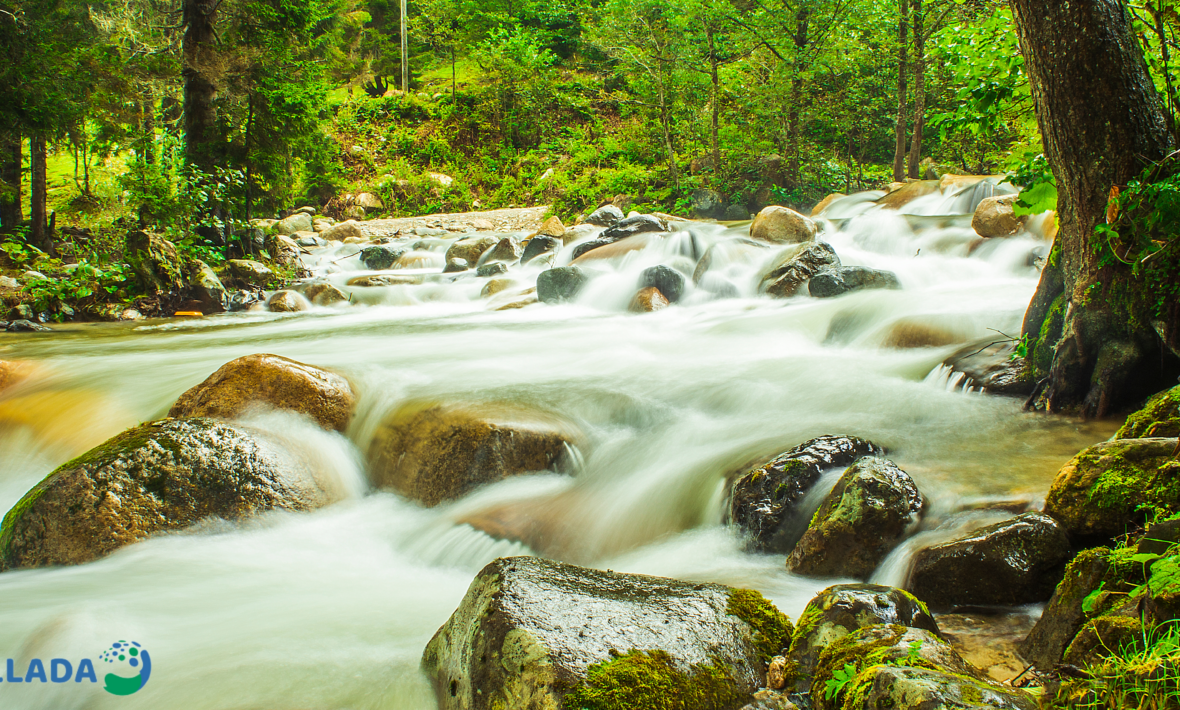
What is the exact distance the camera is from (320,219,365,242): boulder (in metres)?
Answer: 20.3

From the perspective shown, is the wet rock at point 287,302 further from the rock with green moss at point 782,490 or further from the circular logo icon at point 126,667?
the rock with green moss at point 782,490

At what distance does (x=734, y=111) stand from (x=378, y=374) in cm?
1763

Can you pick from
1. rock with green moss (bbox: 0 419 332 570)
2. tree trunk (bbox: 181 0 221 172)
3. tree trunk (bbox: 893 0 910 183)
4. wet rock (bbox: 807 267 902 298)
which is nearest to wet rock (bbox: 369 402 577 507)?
rock with green moss (bbox: 0 419 332 570)

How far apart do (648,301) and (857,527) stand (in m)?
7.13

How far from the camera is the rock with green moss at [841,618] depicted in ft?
7.07

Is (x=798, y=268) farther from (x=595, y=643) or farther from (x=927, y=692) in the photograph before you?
(x=927, y=692)

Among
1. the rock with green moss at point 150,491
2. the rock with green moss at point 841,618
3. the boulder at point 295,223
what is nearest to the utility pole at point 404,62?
the boulder at point 295,223

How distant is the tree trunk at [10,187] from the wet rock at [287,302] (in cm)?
669

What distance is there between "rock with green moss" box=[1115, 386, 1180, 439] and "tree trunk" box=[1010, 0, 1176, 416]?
0.89 metres

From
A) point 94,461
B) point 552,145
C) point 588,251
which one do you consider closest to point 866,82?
point 588,251

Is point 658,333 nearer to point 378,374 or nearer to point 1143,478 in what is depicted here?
point 378,374

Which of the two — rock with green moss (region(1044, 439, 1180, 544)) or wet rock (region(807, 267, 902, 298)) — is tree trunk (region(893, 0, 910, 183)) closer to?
wet rock (region(807, 267, 902, 298))

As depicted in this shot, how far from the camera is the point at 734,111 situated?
20.4 m

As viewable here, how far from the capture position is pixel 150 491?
12.8 feet
